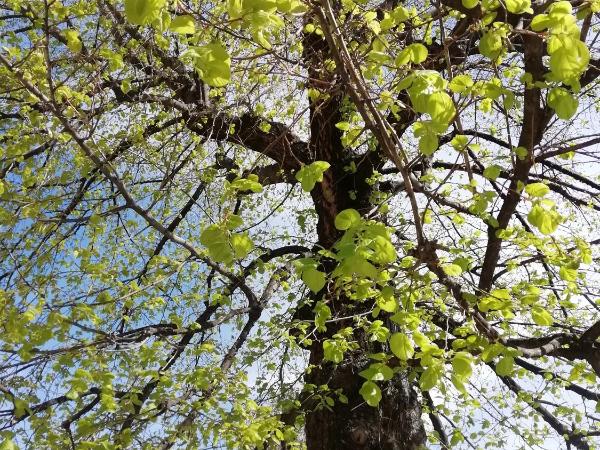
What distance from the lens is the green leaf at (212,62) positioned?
1.40 m

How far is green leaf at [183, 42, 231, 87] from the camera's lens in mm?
1398

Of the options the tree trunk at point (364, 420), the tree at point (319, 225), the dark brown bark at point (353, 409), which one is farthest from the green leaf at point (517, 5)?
the tree trunk at point (364, 420)

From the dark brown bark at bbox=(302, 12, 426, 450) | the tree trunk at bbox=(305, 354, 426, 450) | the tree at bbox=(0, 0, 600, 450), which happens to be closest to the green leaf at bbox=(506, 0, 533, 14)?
the tree at bbox=(0, 0, 600, 450)

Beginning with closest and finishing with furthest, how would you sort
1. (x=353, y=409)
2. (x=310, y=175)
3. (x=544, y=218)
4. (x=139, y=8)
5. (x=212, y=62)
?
(x=139, y=8) → (x=212, y=62) → (x=544, y=218) → (x=310, y=175) → (x=353, y=409)

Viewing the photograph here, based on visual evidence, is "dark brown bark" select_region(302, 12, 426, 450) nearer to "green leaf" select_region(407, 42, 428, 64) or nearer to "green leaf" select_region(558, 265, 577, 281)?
"green leaf" select_region(558, 265, 577, 281)

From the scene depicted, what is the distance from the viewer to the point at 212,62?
4.66 ft

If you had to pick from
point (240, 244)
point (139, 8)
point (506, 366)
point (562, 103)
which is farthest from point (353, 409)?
point (139, 8)

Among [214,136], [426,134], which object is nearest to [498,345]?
[426,134]

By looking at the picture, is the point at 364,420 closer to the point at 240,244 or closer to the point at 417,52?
the point at 240,244

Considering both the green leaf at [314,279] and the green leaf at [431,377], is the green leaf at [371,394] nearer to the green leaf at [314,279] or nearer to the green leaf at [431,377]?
the green leaf at [431,377]

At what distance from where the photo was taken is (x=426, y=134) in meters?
1.73

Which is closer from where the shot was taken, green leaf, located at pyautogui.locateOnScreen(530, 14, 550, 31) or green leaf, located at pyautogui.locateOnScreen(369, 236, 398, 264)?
green leaf, located at pyautogui.locateOnScreen(530, 14, 550, 31)

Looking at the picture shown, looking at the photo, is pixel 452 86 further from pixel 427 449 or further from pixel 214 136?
pixel 214 136

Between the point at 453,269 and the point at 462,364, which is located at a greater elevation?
the point at 453,269
